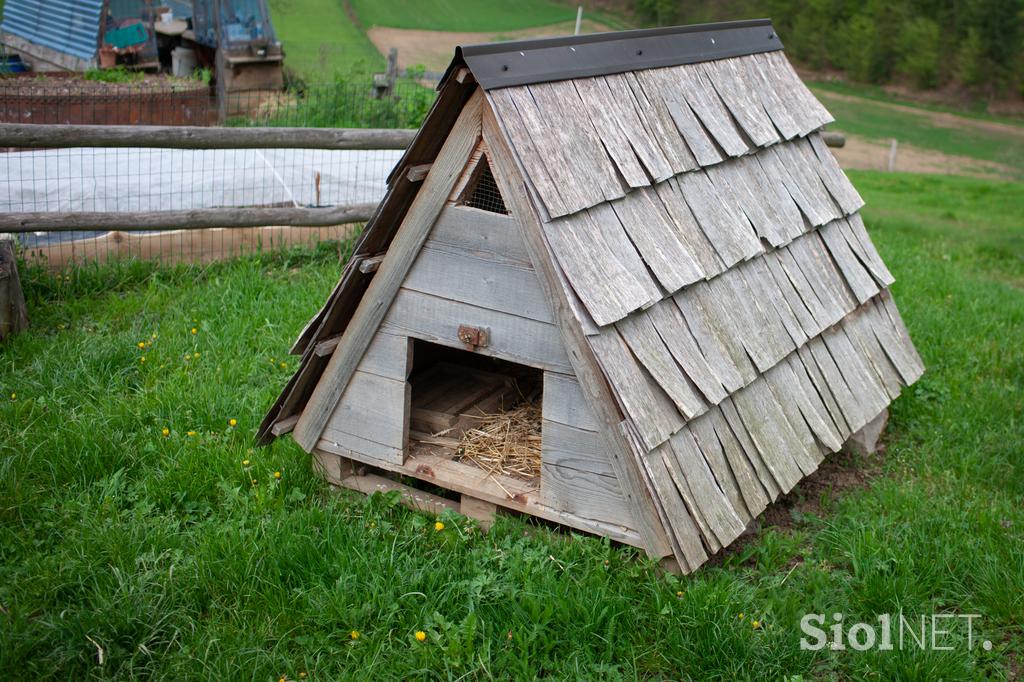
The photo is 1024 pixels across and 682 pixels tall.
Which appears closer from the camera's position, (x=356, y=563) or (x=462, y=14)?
(x=356, y=563)

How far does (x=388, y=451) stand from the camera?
4.46m

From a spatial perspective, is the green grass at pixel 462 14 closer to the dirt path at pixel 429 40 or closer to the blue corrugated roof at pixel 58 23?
the dirt path at pixel 429 40

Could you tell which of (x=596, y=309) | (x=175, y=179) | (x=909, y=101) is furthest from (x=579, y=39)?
(x=909, y=101)

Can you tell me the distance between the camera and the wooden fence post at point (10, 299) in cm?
598

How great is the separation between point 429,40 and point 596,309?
894 inches

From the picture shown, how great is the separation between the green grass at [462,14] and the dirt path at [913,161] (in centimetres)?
925

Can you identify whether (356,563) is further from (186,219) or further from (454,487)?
A: (186,219)

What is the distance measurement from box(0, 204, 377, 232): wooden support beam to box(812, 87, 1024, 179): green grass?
18150 mm

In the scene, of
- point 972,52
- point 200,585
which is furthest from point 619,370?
point 972,52

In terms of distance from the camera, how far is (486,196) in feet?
13.8

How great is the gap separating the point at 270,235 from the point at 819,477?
4.76 m

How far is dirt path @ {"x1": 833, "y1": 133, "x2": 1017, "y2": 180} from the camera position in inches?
842

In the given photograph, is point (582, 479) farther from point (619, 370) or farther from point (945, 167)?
point (945, 167)

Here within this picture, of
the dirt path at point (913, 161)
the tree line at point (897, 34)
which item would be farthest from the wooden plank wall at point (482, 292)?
the tree line at point (897, 34)
